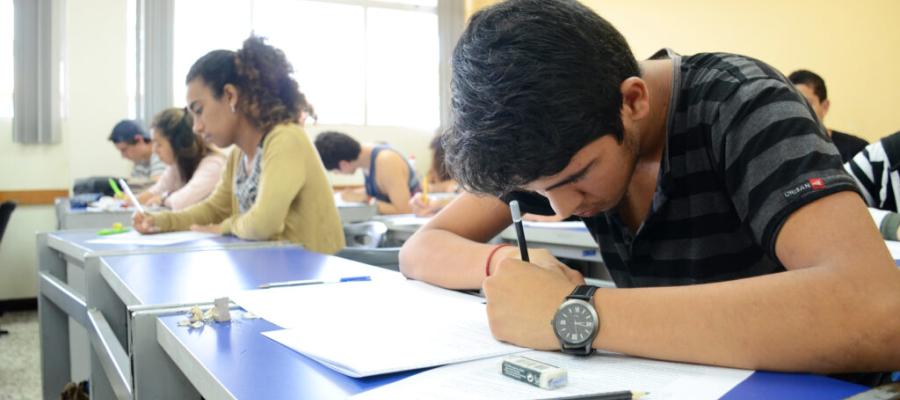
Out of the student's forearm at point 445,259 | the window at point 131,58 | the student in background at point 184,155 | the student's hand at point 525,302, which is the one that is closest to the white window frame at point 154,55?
the window at point 131,58

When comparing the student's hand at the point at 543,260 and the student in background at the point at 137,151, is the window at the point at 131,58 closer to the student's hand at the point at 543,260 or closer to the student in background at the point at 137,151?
the student in background at the point at 137,151

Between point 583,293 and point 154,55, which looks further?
point 154,55

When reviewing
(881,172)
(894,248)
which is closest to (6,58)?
(881,172)

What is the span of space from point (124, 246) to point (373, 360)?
139 cm

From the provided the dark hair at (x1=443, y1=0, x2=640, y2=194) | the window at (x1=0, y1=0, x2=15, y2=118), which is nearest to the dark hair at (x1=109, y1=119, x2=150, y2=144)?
the window at (x1=0, y1=0, x2=15, y2=118)

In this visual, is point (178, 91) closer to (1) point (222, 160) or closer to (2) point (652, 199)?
(1) point (222, 160)

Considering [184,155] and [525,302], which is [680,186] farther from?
[184,155]

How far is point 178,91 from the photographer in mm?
5332

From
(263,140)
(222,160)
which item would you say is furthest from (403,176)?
(263,140)

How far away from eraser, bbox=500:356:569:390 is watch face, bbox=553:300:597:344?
7 cm

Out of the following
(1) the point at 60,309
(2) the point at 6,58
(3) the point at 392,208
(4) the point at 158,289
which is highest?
(2) the point at 6,58

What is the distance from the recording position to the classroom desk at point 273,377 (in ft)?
2.01

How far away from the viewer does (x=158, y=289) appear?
1176 millimetres

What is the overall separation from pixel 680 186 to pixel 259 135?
173 centimetres
